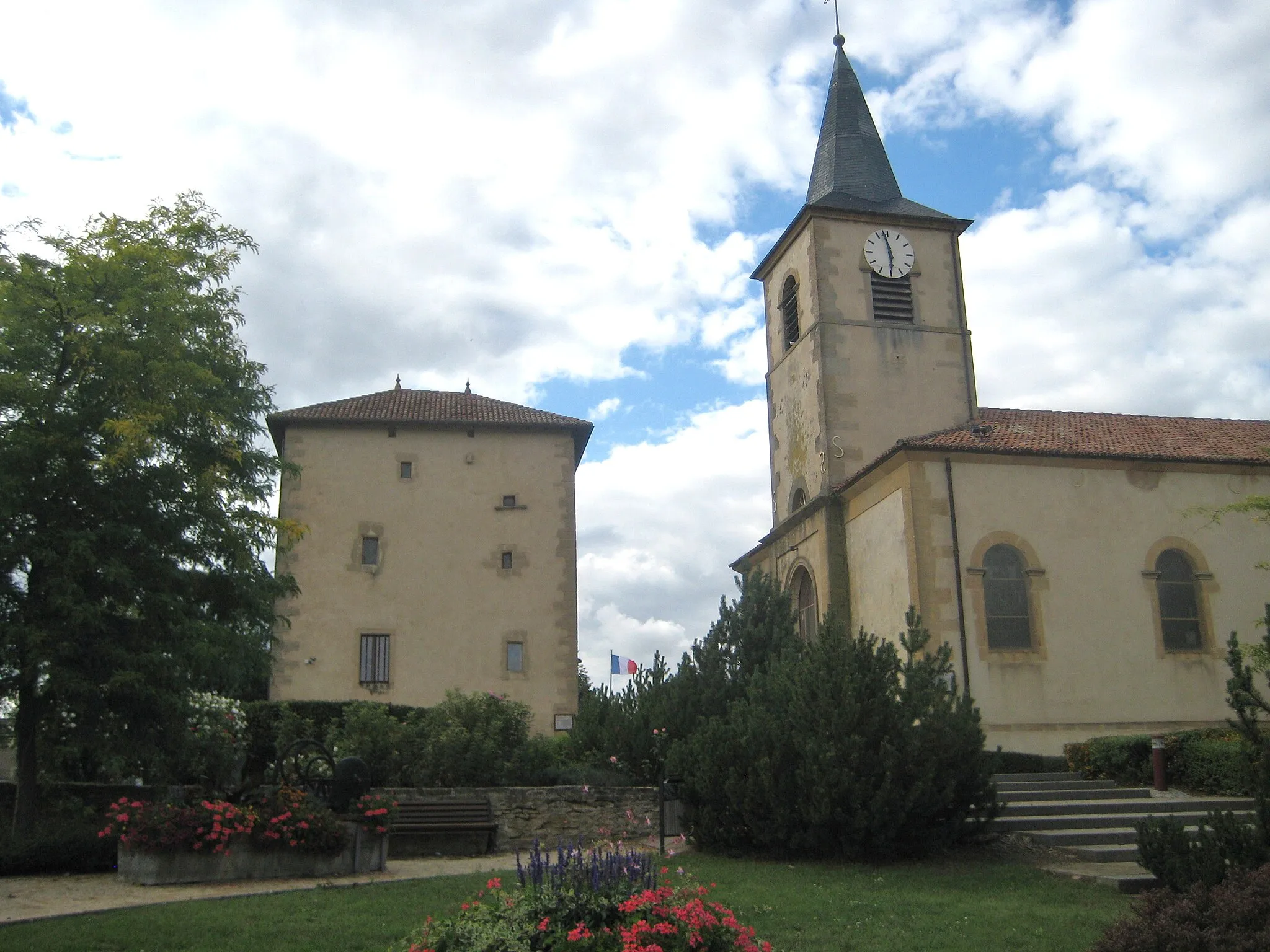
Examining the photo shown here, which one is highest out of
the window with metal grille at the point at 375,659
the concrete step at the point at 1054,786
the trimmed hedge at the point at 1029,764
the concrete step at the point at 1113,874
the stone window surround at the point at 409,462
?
the stone window surround at the point at 409,462

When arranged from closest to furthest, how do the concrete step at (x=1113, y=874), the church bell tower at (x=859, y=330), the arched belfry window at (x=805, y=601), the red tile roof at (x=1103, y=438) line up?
the concrete step at (x=1113, y=874)
the red tile roof at (x=1103, y=438)
the arched belfry window at (x=805, y=601)
the church bell tower at (x=859, y=330)

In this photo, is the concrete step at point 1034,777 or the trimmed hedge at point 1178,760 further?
the concrete step at point 1034,777

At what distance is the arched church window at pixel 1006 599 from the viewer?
832 inches

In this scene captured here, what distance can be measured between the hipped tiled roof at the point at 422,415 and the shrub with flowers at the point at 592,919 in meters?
27.1

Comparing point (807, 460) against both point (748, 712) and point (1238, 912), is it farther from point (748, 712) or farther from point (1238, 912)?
point (1238, 912)

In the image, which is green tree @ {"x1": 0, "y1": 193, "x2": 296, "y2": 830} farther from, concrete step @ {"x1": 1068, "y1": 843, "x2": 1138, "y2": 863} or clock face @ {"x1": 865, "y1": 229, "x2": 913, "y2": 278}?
clock face @ {"x1": 865, "y1": 229, "x2": 913, "y2": 278}

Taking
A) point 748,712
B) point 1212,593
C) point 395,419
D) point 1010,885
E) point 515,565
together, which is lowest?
point 1010,885

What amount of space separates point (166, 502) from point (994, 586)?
48.6 feet

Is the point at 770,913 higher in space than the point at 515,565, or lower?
lower

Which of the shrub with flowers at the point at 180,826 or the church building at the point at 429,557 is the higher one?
the church building at the point at 429,557

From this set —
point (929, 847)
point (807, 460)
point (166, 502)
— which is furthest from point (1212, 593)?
point (166, 502)

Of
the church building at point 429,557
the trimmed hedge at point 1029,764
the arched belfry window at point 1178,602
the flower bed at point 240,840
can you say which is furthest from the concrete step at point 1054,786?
the church building at point 429,557

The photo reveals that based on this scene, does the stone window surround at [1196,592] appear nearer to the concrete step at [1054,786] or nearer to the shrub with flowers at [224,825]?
the concrete step at [1054,786]

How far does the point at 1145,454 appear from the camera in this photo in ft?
73.9
